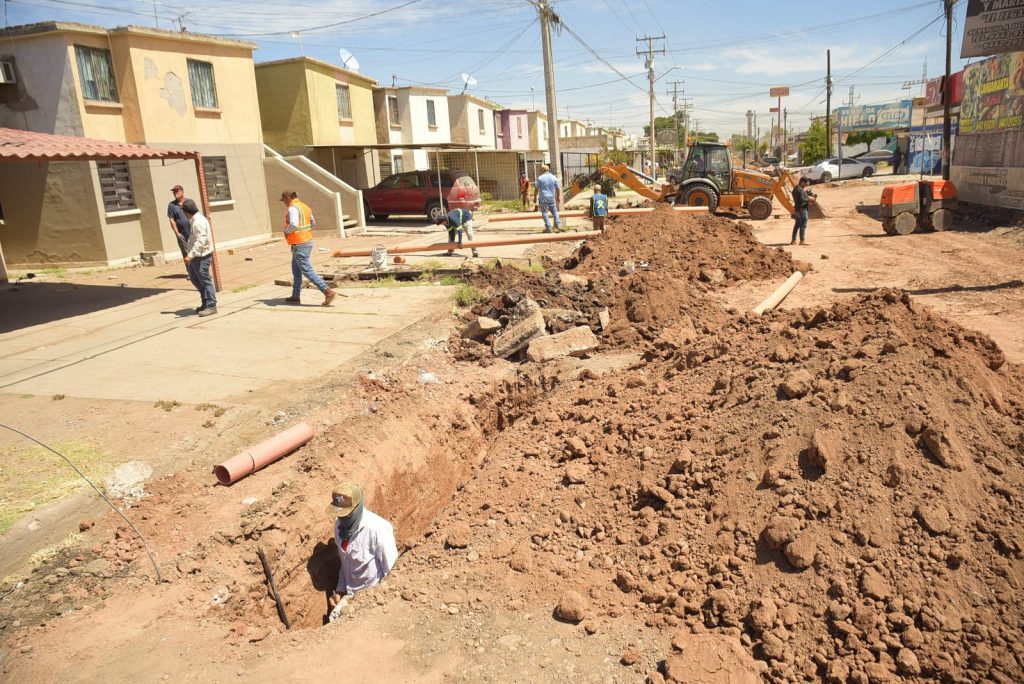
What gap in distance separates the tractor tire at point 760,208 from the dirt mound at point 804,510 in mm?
15372

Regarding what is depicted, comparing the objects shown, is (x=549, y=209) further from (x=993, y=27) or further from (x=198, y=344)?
(x=993, y=27)

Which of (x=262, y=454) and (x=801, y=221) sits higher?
(x=801, y=221)

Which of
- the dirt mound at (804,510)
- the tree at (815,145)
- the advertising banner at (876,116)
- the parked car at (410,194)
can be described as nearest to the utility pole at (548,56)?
the parked car at (410,194)

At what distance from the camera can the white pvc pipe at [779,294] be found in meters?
9.49

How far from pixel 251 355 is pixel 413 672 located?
Result: 5.41 meters

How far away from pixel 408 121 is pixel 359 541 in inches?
1220

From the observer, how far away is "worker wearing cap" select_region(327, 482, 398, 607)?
187 inches

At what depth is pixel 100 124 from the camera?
15633mm

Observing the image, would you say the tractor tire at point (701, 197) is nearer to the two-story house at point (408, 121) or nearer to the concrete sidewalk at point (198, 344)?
the concrete sidewalk at point (198, 344)

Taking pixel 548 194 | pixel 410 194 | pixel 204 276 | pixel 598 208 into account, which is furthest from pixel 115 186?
pixel 598 208

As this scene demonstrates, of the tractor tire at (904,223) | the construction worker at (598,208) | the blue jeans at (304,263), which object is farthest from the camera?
the tractor tire at (904,223)

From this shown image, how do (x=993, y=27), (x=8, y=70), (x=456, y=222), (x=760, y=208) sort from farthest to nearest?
(x=760, y=208) → (x=993, y=27) → (x=8, y=70) → (x=456, y=222)

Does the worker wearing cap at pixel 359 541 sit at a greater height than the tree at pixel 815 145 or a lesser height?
lesser

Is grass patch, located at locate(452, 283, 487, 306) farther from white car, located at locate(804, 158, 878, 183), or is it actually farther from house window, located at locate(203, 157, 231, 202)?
white car, located at locate(804, 158, 878, 183)
